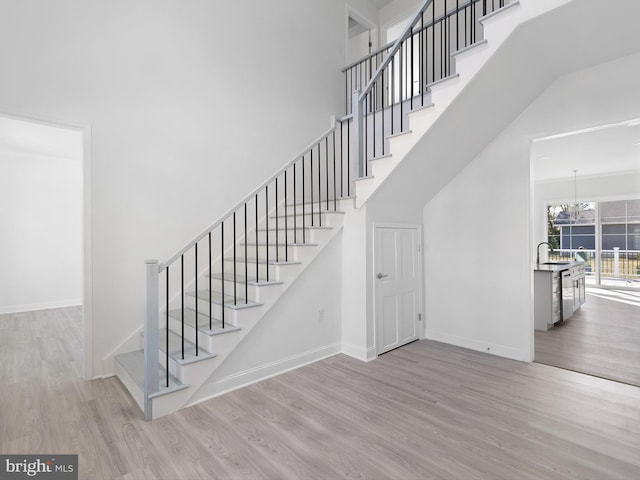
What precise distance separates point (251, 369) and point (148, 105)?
2864mm

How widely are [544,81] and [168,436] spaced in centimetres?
451

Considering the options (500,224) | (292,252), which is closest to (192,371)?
(292,252)

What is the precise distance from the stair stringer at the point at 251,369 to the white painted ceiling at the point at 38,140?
3508 mm

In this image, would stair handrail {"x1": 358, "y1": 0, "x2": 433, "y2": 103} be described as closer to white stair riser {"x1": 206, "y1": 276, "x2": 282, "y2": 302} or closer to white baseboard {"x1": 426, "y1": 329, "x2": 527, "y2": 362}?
white stair riser {"x1": 206, "y1": 276, "x2": 282, "y2": 302}

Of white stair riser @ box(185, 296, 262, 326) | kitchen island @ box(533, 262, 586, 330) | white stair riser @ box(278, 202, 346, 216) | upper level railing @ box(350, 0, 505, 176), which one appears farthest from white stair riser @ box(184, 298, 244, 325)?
kitchen island @ box(533, 262, 586, 330)

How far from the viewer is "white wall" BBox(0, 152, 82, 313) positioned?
18.9ft

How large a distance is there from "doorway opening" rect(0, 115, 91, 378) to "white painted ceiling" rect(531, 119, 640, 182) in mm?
7874

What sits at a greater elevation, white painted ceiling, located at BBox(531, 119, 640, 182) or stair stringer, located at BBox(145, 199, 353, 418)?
white painted ceiling, located at BBox(531, 119, 640, 182)

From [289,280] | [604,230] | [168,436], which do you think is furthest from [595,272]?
[168,436]

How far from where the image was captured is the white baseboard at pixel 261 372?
2.75m

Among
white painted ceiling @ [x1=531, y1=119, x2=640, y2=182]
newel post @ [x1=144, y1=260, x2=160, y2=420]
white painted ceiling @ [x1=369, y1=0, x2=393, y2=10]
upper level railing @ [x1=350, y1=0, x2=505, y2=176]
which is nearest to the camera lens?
newel post @ [x1=144, y1=260, x2=160, y2=420]

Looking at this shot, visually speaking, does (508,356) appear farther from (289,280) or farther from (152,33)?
(152,33)

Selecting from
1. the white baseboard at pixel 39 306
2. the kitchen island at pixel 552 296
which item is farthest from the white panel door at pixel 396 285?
the white baseboard at pixel 39 306

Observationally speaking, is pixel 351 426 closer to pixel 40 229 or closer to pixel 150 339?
pixel 150 339
